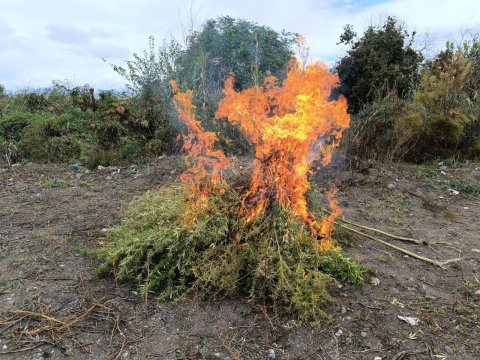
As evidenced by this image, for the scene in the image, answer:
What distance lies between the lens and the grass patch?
9.22ft

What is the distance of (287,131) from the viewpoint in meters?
3.11

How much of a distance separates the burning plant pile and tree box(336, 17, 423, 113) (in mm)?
6288

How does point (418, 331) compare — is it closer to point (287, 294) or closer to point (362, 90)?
point (287, 294)

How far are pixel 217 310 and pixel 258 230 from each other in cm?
66

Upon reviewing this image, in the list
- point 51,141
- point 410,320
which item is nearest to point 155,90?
point 51,141

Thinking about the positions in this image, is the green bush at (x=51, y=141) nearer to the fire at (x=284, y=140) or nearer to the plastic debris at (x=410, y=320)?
the fire at (x=284, y=140)

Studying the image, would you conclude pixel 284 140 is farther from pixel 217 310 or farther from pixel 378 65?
pixel 378 65

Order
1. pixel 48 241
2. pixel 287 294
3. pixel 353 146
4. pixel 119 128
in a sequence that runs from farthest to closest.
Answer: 1. pixel 119 128
2. pixel 353 146
3. pixel 48 241
4. pixel 287 294

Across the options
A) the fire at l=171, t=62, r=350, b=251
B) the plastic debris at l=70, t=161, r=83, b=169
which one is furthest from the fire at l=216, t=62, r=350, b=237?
the plastic debris at l=70, t=161, r=83, b=169

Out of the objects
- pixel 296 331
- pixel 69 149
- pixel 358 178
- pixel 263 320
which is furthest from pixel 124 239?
pixel 69 149

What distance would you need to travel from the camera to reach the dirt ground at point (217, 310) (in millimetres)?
2479

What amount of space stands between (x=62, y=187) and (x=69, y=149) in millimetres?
1865

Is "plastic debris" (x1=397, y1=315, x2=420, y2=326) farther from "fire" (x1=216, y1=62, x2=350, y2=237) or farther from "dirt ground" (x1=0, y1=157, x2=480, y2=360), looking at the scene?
"fire" (x1=216, y1=62, x2=350, y2=237)

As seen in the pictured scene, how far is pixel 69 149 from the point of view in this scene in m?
7.41
